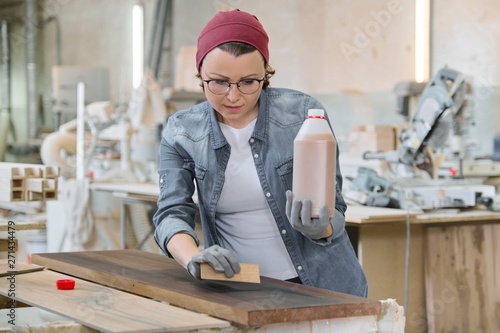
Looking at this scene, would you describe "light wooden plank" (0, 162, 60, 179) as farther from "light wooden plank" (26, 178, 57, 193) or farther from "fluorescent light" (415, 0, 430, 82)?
"fluorescent light" (415, 0, 430, 82)

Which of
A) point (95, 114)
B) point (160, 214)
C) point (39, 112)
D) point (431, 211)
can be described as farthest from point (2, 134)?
point (160, 214)

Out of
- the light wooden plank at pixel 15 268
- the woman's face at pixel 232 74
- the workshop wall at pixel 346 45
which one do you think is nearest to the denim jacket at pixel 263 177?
the woman's face at pixel 232 74


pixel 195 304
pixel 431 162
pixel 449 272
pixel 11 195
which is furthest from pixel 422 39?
pixel 195 304

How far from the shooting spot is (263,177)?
6.76 ft

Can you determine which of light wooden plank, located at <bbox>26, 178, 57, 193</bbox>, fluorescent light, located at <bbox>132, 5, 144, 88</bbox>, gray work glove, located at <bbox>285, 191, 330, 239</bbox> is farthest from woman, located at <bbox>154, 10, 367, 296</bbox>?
fluorescent light, located at <bbox>132, 5, 144, 88</bbox>

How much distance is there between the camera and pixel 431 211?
12.5 ft

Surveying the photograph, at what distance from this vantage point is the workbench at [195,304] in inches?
63.3

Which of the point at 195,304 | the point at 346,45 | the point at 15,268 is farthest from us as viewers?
the point at 346,45

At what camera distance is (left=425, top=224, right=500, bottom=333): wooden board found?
3.75m

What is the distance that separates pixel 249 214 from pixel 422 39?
5.34 m

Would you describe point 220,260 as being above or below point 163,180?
below

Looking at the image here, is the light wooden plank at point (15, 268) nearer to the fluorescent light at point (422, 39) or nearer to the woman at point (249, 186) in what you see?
the woman at point (249, 186)

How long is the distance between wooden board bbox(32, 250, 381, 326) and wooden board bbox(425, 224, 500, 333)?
1822mm

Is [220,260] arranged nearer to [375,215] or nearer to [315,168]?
[315,168]
